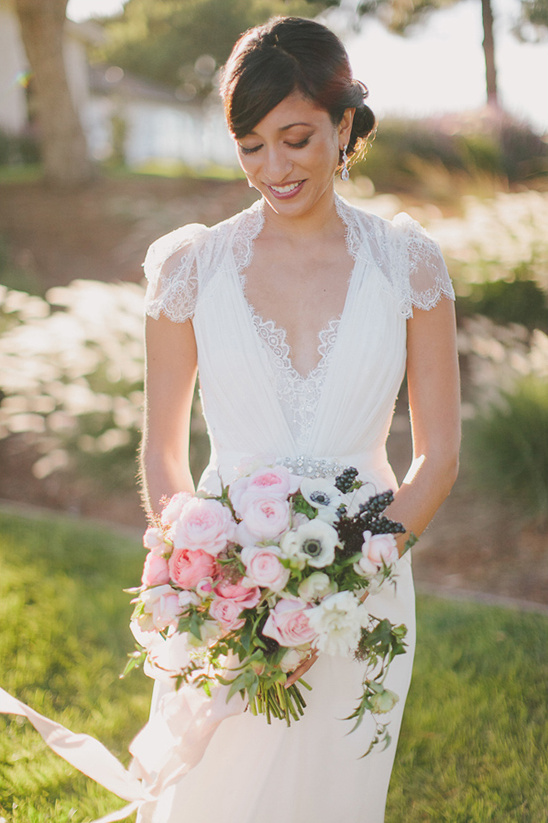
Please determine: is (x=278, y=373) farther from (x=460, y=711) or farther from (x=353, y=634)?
(x=460, y=711)

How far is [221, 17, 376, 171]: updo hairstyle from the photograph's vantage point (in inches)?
81.1

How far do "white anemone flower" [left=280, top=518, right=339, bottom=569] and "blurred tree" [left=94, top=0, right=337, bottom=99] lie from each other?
55.5ft

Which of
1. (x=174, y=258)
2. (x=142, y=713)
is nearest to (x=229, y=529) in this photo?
(x=174, y=258)

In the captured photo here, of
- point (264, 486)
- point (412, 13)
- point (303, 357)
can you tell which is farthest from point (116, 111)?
point (264, 486)

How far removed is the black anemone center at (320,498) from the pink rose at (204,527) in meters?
0.19

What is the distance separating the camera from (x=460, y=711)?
382cm

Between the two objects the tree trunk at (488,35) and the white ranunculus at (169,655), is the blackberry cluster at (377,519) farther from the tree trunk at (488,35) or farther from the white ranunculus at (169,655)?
A: the tree trunk at (488,35)

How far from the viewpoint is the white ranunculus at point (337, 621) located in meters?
1.66

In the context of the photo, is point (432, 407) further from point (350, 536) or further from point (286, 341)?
point (350, 536)

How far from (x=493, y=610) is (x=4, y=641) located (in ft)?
9.36

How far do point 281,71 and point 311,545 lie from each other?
123 cm

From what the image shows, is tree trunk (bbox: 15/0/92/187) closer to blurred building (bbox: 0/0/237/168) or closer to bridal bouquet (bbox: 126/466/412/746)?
blurred building (bbox: 0/0/237/168)

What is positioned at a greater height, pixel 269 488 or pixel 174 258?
pixel 174 258

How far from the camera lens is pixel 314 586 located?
66.9 inches
